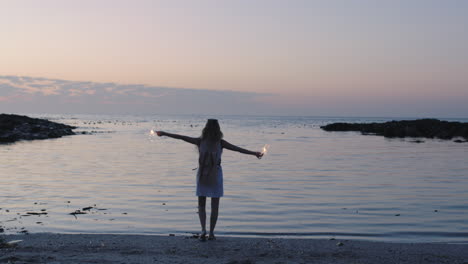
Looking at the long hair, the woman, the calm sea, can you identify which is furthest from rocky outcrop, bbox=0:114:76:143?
the long hair

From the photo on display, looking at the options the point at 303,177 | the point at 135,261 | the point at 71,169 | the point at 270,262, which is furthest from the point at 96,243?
the point at 71,169

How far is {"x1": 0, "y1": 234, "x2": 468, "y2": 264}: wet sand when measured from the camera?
25.2 feet

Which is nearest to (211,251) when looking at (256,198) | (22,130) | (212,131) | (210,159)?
(210,159)

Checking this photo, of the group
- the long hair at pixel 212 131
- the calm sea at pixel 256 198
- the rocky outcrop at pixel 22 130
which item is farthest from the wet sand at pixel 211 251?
the rocky outcrop at pixel 22 130

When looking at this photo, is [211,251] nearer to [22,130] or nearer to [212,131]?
[212,131]

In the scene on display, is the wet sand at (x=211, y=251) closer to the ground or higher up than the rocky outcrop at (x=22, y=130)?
closer to the ground

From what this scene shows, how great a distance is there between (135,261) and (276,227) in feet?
15.7

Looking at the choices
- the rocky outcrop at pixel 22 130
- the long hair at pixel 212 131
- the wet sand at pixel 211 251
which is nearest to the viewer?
the wet sand at pixel 211 251

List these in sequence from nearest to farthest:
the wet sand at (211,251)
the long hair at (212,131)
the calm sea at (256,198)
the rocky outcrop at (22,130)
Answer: the wet sand at (211,251) → the long hair at (212,131) → the calm sea at (256,198) → the rocky outcrop at (22,130)

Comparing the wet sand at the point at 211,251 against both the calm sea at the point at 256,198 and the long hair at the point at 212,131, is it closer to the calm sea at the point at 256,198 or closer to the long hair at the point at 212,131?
the calm sea at the point at 256,198

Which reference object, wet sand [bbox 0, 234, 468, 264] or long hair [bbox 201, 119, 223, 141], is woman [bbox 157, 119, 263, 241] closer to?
long hair [bbox 201, 119, 223, 141]

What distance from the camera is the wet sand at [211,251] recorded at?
769cm

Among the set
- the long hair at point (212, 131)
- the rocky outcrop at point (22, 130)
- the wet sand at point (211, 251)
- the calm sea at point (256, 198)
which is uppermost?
the long hair at point (212, 131)

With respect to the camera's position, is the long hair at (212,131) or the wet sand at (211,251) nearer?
the wet sand at (211,251)
